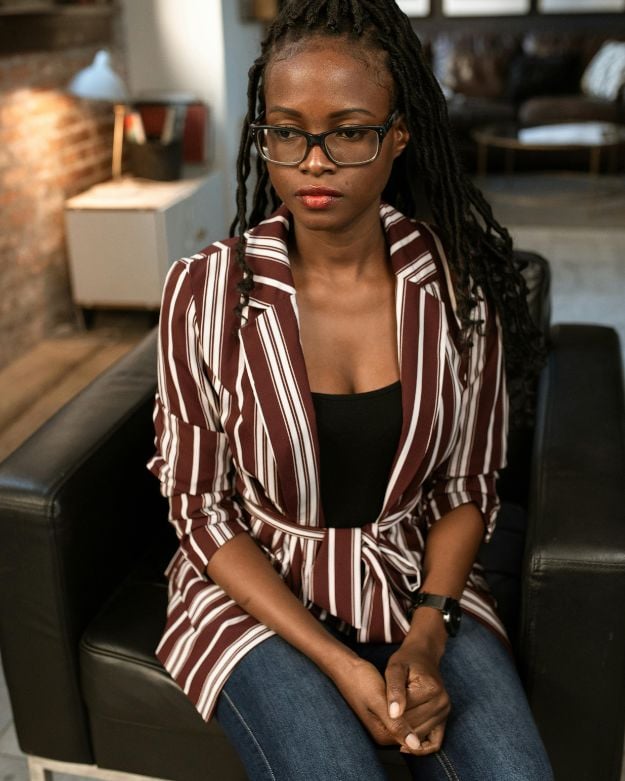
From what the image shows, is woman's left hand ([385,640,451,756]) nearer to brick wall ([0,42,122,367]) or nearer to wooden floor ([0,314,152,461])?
wooden floor ([0,314,152,461])

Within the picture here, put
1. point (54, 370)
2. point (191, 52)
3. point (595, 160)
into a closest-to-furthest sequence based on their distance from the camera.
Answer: point (54, 370) < point (191, 52) < point (595, 160)

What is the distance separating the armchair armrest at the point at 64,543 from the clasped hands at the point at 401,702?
0.44 meters

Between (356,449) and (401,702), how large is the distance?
0.32 metres

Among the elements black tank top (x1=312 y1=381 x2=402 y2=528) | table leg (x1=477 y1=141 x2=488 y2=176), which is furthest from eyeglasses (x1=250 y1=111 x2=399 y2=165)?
table leg (x1=477 y1=141 x2=488 y2=176)

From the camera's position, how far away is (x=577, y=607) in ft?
4.00

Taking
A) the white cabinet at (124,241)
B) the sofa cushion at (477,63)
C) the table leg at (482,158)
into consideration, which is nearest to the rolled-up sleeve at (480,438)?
the white cabinet at (124,241)

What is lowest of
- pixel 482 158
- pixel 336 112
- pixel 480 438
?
pixel 482 158

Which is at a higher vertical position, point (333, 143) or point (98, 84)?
point (333, 143)

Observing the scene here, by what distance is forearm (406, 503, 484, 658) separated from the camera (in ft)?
4.03

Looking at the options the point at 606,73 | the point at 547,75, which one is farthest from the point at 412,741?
the point at 547,75

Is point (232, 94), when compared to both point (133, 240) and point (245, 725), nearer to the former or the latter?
point (133, 240)

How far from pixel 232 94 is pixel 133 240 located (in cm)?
121

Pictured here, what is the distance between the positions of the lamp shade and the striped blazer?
2608 millimetres

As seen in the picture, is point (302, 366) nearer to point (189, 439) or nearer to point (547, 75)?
point (189, 439)
